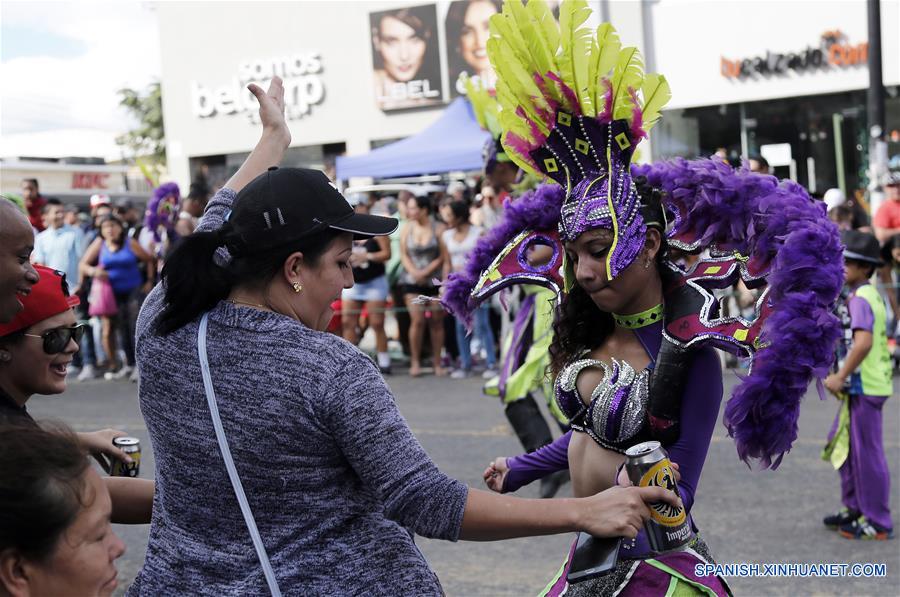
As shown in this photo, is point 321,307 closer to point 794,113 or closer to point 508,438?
point 508,438

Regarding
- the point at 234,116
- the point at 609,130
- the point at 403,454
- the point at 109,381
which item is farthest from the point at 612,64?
the point at 234,116

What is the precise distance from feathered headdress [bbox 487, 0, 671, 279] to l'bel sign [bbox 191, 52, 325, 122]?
20996 mm

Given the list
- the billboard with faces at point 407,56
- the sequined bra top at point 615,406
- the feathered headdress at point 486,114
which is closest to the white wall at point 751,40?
the billboard with faces at point 407,56

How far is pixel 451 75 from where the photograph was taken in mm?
22438

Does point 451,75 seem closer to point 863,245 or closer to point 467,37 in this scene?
point 467,37

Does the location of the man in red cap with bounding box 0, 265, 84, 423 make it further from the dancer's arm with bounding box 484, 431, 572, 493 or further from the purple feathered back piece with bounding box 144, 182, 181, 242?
the purple feathered back piece with bounding box 144, 182, 181, 242

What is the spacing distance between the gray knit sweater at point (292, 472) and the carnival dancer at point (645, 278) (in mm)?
810

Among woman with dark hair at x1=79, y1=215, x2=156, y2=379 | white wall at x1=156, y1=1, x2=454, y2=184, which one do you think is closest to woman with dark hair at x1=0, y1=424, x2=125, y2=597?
woman with dark hair at x1=79, y1=215, x2=156, y2=379

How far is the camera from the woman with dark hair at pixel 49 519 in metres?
1.71

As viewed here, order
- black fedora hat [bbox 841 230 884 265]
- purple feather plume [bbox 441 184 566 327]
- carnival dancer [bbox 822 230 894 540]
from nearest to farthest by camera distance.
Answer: purple feather plume [bbox 441 184 566 327] < carnival dancer [bbox 822 230 894 540] < black fedora hat [bbox 841 230 884 265]

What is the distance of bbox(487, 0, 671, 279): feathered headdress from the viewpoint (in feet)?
9.23

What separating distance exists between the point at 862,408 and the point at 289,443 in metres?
4.40

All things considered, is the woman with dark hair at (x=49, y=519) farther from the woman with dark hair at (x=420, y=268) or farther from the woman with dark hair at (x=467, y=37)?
the woman with dark hair at (x=467, y=37)

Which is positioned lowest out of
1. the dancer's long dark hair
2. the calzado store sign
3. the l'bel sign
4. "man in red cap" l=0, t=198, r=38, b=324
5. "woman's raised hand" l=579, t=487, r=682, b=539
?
"woman's raised hand" l=579, t=487, r=682, b=539
